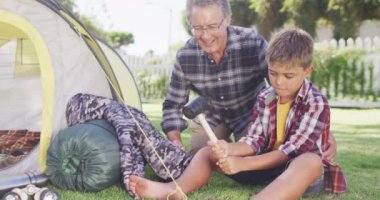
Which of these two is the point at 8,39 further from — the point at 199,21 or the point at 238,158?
the point at 238,158

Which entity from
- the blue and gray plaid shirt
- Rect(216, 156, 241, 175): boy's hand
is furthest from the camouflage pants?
Rect(216, 156, 241, 175): boy's hand

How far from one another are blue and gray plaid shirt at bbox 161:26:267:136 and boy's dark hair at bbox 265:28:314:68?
1.58 ft

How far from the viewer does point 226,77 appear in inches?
107

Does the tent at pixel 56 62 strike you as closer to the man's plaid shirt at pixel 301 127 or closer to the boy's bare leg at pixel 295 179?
the man's plaid shirt at pixel 301 127

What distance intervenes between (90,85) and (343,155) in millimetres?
1782

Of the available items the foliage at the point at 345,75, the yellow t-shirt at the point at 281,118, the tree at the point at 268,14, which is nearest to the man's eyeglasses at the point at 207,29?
the yellow t-shirt at the point at 281,118

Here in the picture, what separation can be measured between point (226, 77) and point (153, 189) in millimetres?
811

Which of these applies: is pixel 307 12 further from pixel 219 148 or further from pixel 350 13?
pixel 219 148

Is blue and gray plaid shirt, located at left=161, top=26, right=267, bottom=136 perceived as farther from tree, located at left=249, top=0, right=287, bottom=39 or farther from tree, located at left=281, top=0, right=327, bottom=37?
tree, located at left=249, top=0, right=287, bottom=39

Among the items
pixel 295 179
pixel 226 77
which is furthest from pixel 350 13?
pixel 295 179

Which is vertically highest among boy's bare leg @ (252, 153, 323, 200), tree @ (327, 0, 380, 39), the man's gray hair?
tree @ (327, 0, 380, 39)

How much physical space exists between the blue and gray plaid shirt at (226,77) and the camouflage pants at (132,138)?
0.18 m

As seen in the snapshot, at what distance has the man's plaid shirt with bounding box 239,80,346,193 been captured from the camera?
84.0 inches

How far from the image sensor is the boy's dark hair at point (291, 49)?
2100 mm
